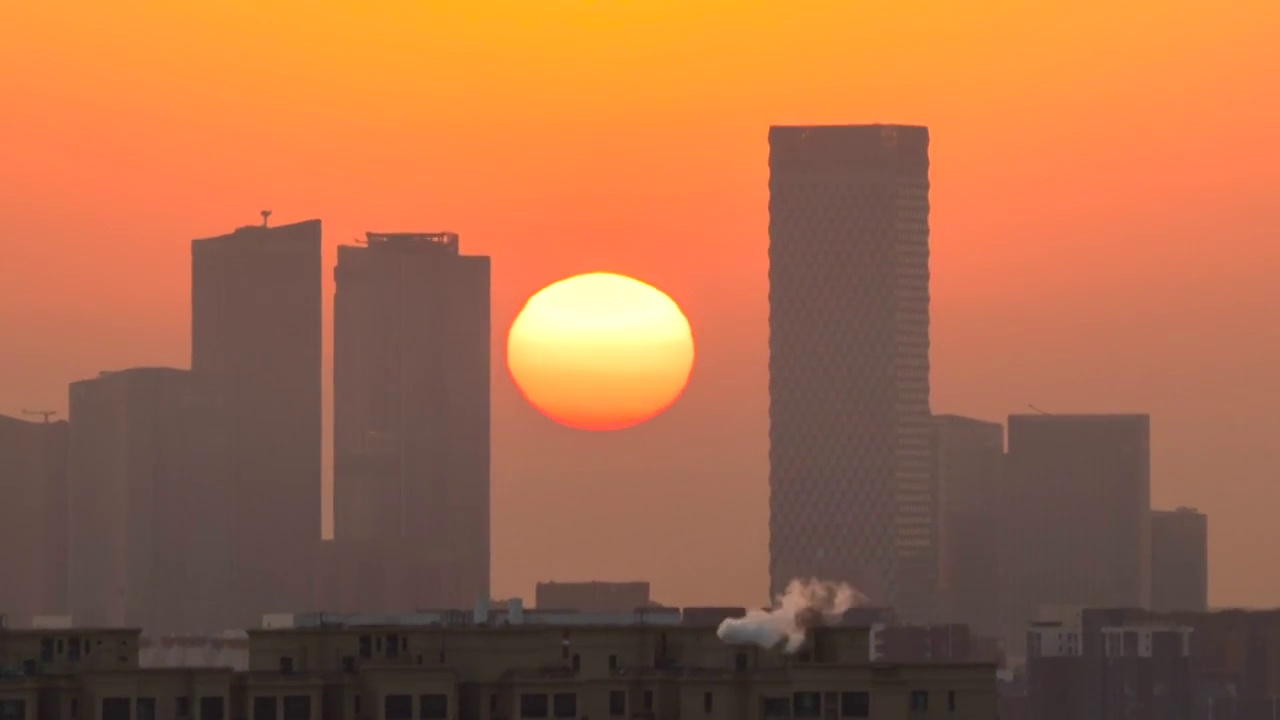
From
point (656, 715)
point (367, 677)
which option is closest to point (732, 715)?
point (656, 715)

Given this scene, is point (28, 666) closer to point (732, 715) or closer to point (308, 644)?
point (308, 644)

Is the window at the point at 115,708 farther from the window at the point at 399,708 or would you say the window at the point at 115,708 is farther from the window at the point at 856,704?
the window at the point at 856,704

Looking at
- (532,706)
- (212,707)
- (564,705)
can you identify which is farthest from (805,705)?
(212,707)

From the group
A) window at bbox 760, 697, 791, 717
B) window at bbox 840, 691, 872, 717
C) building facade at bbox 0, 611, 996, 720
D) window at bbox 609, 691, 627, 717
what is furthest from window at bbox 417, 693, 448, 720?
window at bbox 840, 691, 872, 717

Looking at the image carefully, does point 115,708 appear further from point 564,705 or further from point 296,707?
point 564,705

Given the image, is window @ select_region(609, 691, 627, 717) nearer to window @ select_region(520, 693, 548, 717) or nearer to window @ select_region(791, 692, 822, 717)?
window @ select_region(520, 693, 548, 717)
